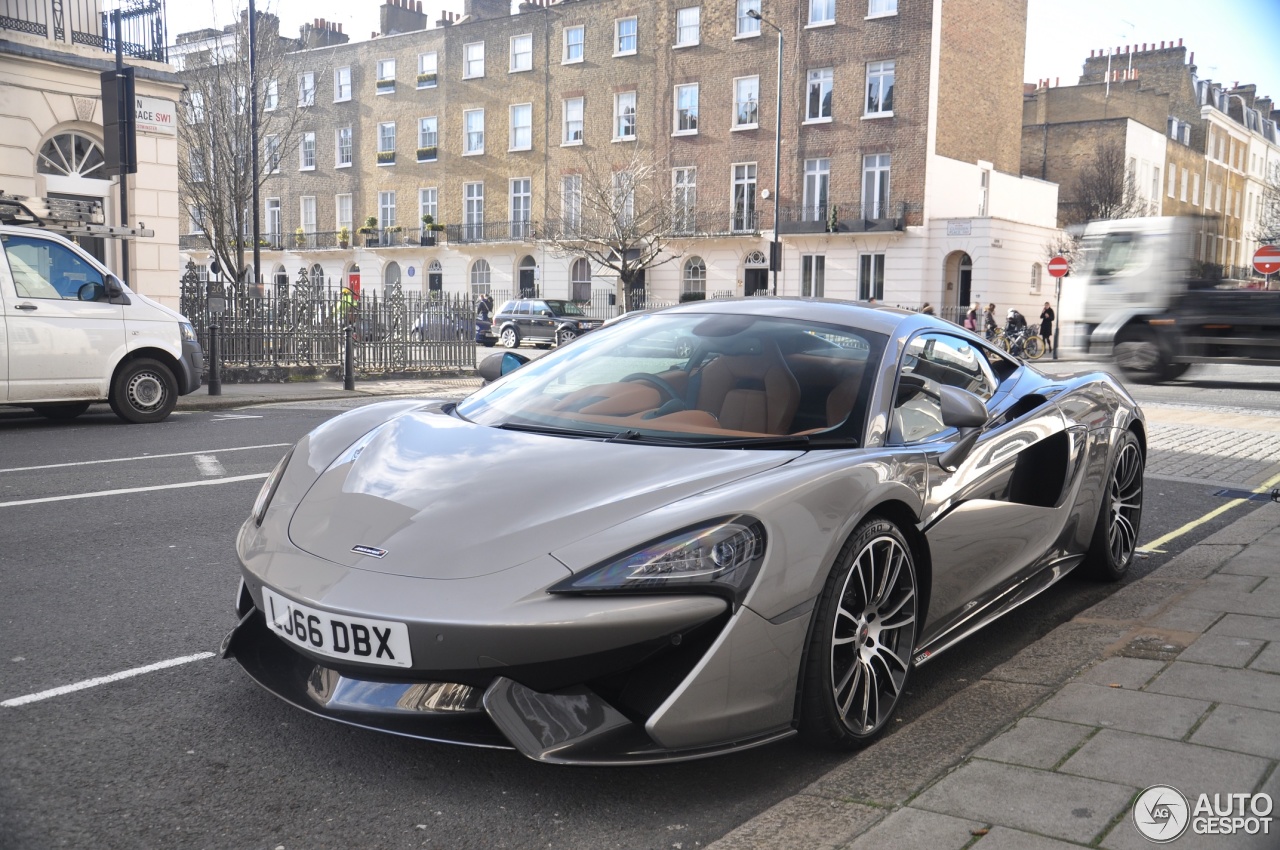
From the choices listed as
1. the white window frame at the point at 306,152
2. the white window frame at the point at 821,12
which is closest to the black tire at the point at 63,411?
the white window frame at the point at 821,12

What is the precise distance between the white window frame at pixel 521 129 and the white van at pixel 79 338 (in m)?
40.0

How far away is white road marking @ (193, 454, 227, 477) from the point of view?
27.2 feet

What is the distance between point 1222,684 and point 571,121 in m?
47.7

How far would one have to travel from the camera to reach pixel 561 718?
2779mm

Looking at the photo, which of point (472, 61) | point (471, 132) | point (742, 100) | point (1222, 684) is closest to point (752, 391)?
point (1222, 684)

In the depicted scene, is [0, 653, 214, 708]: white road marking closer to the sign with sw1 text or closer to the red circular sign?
the sign with sw1 text

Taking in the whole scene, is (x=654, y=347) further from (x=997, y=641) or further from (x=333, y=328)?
(x=333, y=328)

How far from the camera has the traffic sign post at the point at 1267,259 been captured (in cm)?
1970

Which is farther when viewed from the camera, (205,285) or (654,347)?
(205,285)

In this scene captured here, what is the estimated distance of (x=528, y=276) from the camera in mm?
52156

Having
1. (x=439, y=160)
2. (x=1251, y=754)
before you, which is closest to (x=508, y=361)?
(x=1251, y=754)

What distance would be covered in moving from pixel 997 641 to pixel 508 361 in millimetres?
2597

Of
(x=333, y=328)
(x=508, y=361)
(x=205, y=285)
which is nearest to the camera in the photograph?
(x=508, y=361)

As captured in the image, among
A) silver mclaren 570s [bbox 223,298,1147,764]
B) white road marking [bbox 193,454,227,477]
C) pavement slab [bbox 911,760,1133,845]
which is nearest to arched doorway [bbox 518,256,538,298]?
white road marking [bbox 193,454,227,477]
